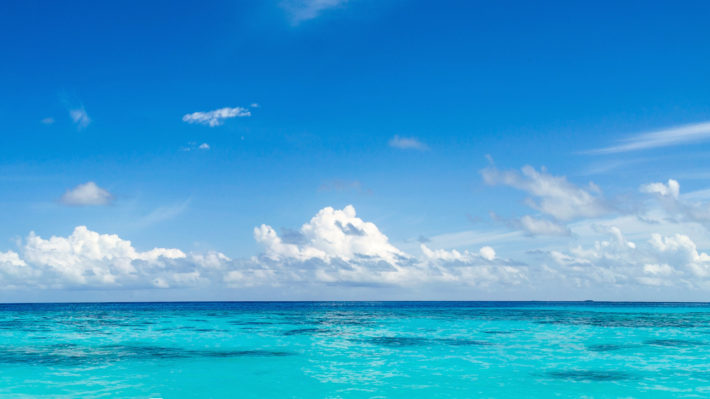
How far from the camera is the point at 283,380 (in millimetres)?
25031

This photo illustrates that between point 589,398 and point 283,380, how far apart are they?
12.5 metres

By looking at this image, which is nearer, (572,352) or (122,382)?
(122,382)

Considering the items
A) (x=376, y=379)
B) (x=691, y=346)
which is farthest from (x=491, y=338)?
(x=376, y=379)

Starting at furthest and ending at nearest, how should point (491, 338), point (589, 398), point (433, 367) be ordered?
point (491, 338) < point (433, 367) < point (589, 398)

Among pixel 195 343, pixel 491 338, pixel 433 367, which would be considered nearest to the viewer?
pixel 433 367

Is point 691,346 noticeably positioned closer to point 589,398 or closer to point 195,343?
point 589,398

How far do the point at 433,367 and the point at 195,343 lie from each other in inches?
753

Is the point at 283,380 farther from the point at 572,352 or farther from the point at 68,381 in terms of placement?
the point at 572,352

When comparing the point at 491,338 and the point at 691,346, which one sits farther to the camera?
the point at 491,338

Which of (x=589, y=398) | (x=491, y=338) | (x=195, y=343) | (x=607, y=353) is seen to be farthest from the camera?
(x=491, y=338)

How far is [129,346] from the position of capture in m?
37.2

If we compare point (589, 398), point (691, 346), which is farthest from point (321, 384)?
point (691, 346)

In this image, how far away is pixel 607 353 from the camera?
3356cm

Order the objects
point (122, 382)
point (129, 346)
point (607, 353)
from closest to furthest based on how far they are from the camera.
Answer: point (122, 382) → point (607, 353) → point (129, 346)
